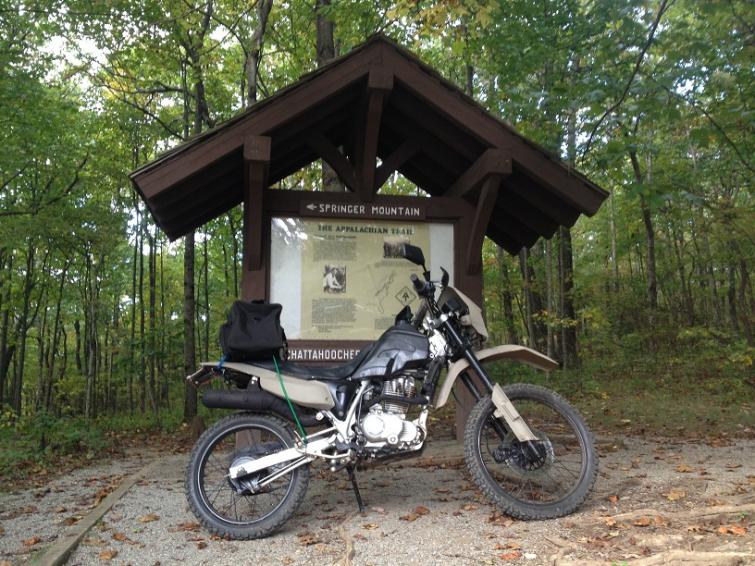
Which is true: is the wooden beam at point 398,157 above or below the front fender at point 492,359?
above

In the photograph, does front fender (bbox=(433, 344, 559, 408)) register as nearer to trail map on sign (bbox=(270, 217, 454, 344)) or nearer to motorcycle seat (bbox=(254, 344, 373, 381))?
motorcycle seat (bbox=(254, 344, 373, 381))

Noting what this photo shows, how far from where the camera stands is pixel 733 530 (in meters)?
3.08

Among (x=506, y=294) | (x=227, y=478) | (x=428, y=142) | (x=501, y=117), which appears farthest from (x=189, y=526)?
(x=506, y=294)

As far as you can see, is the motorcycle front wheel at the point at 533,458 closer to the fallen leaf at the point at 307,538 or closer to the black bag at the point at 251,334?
the fallen leaf at the point at 307,538

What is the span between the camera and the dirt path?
301 centimetres

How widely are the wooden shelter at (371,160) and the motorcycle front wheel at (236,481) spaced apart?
75.6 inches

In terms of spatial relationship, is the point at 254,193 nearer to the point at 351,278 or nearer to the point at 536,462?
the point at 351,278

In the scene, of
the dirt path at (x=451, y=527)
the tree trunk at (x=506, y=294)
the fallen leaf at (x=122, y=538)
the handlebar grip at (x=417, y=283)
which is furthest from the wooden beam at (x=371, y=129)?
the tree trunk at (x=506, y=294)

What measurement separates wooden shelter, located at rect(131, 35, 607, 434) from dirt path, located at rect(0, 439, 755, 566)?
2.04 meters

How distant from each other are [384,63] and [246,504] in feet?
11.8

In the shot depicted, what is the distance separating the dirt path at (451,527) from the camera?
3.01 metres

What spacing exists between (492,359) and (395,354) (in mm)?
708

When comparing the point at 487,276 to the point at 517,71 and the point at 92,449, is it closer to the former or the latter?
the point at 517,71

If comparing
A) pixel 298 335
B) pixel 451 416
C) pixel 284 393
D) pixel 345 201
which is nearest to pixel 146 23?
pixel 345 201
